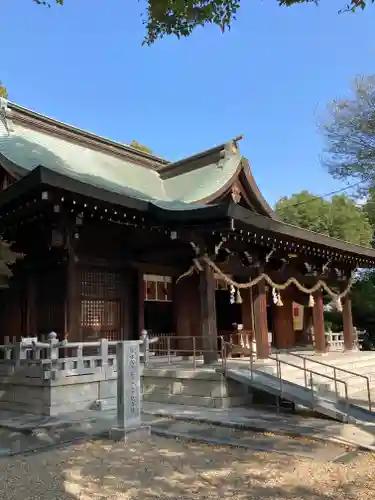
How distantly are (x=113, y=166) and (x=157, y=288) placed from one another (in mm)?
5646

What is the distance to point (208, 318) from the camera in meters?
12.0

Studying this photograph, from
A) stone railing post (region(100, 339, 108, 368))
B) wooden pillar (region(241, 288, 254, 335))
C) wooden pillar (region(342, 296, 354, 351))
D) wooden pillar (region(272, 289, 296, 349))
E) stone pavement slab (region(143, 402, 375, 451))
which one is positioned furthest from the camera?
wooden pillar (region(272, 289, 296, 349))

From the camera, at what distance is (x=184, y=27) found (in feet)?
25.3

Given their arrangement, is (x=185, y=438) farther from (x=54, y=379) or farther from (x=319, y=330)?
(x=319, y=330)

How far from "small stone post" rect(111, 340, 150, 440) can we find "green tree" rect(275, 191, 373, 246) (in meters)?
23.0

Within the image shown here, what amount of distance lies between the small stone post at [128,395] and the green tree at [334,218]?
2300cm

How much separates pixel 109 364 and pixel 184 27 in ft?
25.9

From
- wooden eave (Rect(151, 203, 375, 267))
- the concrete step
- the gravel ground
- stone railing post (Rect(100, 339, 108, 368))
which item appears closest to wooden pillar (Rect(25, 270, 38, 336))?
stone railing post (Rect(100, 339, 108, 368))

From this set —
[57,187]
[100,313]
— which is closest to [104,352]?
[100,313]

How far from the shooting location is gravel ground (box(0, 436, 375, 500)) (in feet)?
17.3

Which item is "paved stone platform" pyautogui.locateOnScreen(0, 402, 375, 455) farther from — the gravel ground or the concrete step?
the gravel ground

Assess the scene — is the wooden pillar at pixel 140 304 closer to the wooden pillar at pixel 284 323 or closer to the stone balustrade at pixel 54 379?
the stone balustrade at pixel 54 379

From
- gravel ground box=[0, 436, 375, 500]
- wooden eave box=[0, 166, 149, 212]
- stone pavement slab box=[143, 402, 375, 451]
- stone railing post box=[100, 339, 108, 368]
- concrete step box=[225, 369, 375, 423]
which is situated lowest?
gravel ground box=[0, 436, 375, 500]

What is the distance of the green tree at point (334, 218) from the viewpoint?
30562mm
